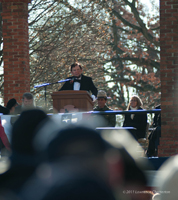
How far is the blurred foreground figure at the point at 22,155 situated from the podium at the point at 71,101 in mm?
3644

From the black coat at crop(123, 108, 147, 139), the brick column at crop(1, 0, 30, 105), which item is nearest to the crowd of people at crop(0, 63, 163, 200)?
the black coat at crop(123, 108, 147, 139)

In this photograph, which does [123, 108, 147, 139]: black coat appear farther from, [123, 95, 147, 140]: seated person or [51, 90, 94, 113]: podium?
[51, 90, 94, 113]: podium

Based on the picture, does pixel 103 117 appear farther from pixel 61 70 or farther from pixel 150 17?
pixel 150 17

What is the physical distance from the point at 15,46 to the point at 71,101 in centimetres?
339

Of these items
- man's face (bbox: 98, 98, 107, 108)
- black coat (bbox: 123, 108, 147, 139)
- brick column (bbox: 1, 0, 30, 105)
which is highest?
brick column (bbox: 1, 0, 30, 105)

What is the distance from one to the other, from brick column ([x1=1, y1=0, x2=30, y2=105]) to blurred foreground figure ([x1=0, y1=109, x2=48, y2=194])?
673cm

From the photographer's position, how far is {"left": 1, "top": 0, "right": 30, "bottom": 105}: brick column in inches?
370

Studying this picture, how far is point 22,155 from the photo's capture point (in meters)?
2.62

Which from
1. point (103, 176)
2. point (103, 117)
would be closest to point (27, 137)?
point (103, 176)

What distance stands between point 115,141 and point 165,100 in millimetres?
5119

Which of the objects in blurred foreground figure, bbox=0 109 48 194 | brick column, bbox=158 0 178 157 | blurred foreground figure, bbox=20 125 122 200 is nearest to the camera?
blurred foreground figure, bbox=20 125 122 200

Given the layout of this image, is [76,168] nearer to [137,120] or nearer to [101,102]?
[101,102]

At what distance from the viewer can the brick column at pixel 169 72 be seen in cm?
747

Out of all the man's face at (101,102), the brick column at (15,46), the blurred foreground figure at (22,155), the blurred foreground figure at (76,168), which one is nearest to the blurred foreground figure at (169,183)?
the blurred foreground figure at (76,168)
